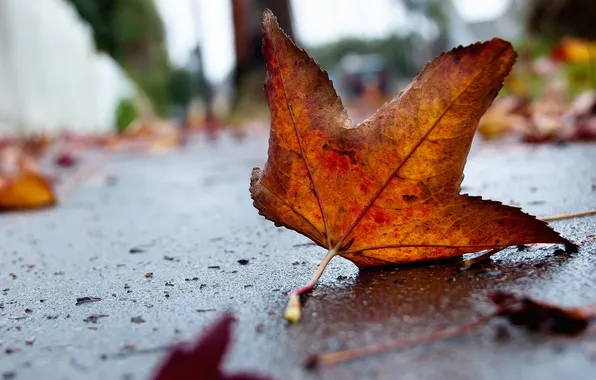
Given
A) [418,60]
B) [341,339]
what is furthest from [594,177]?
[418,60]

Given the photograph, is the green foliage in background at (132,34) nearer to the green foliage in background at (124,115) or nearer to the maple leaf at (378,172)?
the green foliage in background at (124,115)

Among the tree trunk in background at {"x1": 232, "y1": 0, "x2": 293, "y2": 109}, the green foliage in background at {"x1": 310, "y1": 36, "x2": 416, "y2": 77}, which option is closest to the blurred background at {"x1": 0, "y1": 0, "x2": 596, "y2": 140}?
the tree trunk in background at {"x1": 232, "y1": 0, "x2": 293, "y2": 109}

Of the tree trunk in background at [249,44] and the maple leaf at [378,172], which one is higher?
the tree trunk in background at [249,44]

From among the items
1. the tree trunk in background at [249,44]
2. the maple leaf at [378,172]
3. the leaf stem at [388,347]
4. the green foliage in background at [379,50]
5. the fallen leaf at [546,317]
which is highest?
the green foliage in background at [379,50]

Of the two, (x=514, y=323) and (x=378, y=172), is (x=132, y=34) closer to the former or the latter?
(x=378, y=172)

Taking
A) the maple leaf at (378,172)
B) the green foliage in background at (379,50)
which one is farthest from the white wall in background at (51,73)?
the green foliage in background at (379,50)

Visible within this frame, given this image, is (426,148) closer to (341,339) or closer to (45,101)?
(341,339)
